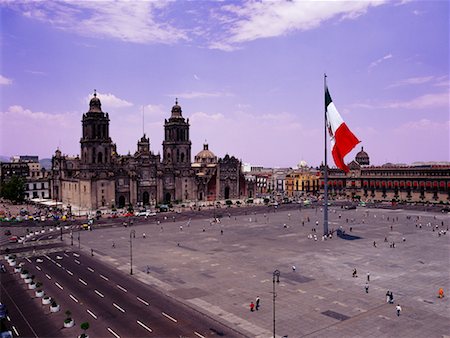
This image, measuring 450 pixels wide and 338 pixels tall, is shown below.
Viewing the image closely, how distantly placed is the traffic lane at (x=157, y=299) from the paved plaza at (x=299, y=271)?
117cm

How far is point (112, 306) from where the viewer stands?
3912 cm

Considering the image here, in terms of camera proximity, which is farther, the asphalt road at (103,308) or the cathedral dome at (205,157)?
the cathedral dome at (205,157)

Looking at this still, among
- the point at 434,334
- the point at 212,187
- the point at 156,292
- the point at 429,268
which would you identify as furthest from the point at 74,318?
the point at 212,187

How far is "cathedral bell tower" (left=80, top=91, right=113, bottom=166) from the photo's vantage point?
395 feet

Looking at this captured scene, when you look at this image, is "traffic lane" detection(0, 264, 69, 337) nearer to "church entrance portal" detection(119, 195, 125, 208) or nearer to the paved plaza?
the paved plaza

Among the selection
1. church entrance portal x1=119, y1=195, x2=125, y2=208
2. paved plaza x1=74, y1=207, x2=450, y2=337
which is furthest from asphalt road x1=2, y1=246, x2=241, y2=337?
church entrance portal x1=119, y1=195, x2=125, y2=208

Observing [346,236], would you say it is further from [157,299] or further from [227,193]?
[227,193]

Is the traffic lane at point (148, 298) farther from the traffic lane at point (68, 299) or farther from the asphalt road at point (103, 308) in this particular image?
the traffic lane at point (68, 299)

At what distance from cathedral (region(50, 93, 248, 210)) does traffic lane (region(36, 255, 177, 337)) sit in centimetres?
7260

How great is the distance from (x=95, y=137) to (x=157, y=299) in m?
88.8

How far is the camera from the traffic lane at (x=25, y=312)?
3369 cm

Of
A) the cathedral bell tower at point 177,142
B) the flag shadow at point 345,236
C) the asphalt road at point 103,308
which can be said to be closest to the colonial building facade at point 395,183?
the cathedral bell tower at point 177,142

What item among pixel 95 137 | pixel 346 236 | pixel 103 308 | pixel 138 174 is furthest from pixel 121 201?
pixel 103 308

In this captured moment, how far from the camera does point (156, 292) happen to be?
43531mm
